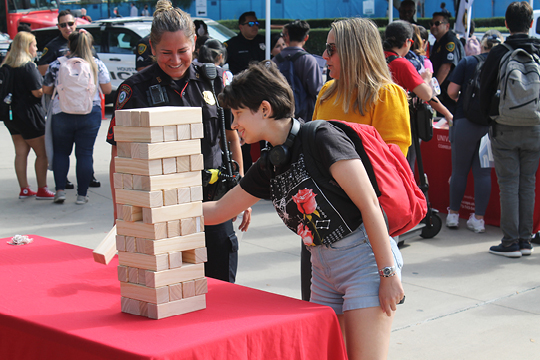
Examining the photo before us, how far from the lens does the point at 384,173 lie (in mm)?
2014

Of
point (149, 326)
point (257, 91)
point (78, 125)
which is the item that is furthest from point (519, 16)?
point (78, 125)

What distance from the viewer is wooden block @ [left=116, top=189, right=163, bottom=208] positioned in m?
1.65

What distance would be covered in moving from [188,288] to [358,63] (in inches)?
66.5

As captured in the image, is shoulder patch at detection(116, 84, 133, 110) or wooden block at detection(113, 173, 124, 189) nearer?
wooden block at detection(113, 173, 124, 189)

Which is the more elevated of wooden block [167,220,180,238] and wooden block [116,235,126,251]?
wooden block [167,220,180,238]

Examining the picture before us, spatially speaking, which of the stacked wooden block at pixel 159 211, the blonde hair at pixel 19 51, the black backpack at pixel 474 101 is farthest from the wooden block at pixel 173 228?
the blonde hair at pixel 19 51

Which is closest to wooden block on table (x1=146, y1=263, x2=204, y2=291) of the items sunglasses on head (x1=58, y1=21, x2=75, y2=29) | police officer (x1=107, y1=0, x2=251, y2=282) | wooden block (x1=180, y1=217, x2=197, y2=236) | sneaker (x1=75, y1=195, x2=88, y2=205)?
wooden block (x1=180, y1=217, x2=197, y2=236)

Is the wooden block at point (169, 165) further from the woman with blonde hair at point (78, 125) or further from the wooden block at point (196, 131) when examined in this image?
the woman with blonde hair at point (78, 125)

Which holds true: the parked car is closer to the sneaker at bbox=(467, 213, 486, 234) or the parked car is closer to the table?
the table

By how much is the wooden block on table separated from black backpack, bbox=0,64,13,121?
557 centimetres

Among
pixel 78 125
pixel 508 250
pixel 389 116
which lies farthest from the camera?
pixel 78 125

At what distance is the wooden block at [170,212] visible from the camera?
1651 mm

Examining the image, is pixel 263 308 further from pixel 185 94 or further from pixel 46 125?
pixel 46 125

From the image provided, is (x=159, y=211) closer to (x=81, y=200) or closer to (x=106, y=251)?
(x=106, y=251)
